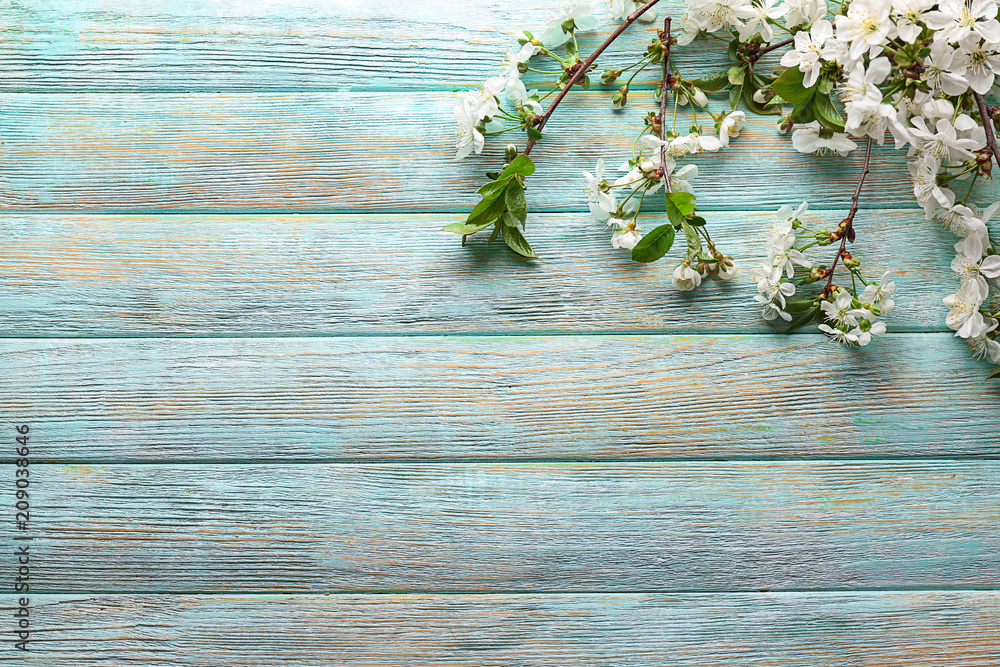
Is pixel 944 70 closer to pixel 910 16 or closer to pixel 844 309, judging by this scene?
pixel 910 16

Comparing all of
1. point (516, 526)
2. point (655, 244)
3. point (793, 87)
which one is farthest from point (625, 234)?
point (516, 526)

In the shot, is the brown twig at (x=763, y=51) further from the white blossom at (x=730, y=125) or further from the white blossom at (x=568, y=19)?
the white blossom at (x=568, y=19)

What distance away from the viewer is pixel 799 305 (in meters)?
0.76

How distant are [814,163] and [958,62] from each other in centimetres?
18

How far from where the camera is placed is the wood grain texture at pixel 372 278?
2.59 ft

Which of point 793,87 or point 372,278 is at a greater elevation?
point 793,87

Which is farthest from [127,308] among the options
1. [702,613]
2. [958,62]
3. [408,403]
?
[958,62]

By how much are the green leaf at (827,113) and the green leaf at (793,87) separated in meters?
0.01

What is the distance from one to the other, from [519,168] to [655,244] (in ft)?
0.57

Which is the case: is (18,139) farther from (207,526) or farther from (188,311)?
(207,526)

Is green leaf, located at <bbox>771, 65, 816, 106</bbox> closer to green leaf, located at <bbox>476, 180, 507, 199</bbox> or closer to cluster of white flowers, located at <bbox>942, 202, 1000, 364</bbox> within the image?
cluster of white flowers, located at <bbox>942, 202, 1000, 364</bbox>

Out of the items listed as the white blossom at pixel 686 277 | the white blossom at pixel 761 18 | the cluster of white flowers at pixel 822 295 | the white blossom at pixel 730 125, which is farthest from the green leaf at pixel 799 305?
the white blossom at pixel 761 18

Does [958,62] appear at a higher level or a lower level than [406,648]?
higher

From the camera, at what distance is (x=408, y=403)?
777 millimetres
